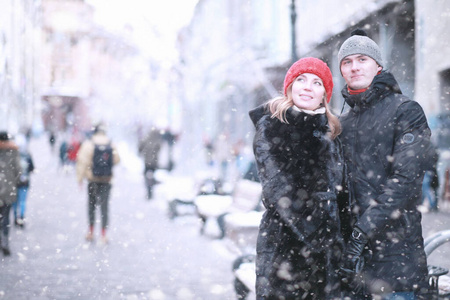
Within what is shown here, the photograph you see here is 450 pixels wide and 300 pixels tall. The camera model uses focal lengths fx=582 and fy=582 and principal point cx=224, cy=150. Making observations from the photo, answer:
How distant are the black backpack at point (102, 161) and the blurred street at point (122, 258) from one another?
107 cm

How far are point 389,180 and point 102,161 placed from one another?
729 centimetres

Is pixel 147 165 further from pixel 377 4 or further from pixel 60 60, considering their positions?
pixel 60 60

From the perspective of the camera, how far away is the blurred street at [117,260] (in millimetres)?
6094

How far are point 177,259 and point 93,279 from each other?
1.46 meters

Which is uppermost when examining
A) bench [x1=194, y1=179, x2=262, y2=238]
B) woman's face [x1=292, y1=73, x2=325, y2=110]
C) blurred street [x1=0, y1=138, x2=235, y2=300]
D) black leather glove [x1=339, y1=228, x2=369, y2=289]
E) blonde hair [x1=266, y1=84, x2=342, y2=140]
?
woman's face [x1=292, y1=73, x2=325, y2=110]

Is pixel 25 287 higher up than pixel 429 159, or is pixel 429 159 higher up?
pixel 429 159

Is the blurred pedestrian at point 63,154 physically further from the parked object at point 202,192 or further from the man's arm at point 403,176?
the man's arm at point 403,176

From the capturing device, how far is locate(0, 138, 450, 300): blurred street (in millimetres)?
6105

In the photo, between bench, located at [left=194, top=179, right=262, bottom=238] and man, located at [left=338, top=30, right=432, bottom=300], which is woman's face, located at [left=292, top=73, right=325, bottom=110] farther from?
bench, located at [left=194, top=179, right=262, bottom=238]

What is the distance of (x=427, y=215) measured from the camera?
38.1ft

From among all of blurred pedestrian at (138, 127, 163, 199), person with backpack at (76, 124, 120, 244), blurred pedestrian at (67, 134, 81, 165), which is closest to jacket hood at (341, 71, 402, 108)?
person with backpack at (76, 124, 120, 244)

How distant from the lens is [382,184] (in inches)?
112

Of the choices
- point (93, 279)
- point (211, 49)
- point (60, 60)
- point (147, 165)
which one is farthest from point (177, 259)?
point (60, 60)

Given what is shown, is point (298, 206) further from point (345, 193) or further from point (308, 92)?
point (308, 92)
